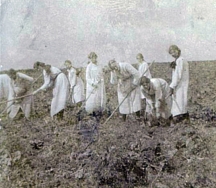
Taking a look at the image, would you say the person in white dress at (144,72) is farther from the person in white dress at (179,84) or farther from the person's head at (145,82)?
the person in white dress at (179,84)

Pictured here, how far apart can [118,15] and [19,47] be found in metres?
1.18

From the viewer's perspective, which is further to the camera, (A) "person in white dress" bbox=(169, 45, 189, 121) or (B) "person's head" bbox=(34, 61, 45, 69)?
(B) "person's head" bbox=(34, 61, 45, 69)

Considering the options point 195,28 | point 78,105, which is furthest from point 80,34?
point 195,28

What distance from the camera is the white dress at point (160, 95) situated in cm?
504

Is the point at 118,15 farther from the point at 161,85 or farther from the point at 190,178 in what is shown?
the point at 190,178

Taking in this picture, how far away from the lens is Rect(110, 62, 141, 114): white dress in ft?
16.7

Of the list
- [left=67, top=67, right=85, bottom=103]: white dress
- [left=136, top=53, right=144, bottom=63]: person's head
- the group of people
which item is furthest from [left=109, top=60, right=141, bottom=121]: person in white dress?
[left=67, top=67, right=85, bottom=103]: white dress

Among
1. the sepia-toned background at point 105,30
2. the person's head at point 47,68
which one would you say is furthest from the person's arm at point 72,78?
the person's head at point 47,68

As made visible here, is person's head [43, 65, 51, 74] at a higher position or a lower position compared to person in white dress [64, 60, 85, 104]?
higher

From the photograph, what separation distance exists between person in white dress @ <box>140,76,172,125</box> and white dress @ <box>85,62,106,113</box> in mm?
446

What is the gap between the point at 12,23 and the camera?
5.47 m

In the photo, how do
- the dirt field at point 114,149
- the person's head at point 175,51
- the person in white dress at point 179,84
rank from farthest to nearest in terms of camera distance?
the person's head at point 175,51
the person in white dress at point 179,84
the dirt field at point 114,149

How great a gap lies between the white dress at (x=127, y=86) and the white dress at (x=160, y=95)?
122 mm

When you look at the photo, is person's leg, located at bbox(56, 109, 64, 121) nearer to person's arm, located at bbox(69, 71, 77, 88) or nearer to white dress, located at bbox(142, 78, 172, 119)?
person's arm, located at bbox(69, 71, 77, 88)
